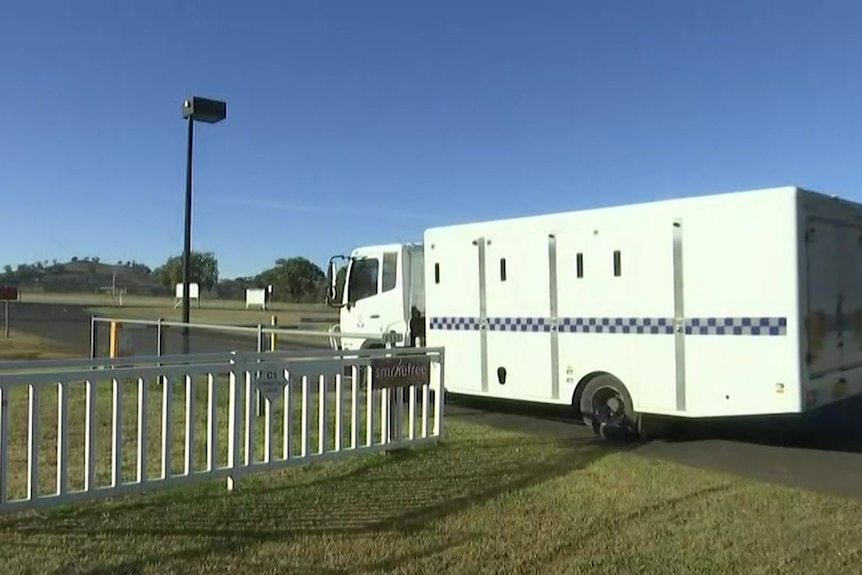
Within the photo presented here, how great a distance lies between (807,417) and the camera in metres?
11.6

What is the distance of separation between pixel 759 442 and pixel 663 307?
218cm

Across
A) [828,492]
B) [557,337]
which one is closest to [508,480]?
[828,492]

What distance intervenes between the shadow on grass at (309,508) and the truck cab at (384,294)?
19.8 ft

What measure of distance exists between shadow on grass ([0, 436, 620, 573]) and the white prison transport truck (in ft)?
6.38

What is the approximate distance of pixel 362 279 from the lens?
14969 mm

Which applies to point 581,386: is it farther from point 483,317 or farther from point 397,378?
point 397,378

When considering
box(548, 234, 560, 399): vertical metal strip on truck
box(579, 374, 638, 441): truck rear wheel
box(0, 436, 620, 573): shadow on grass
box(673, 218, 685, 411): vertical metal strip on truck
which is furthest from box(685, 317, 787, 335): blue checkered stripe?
box(0, 436, 620, 573): shadow on grass

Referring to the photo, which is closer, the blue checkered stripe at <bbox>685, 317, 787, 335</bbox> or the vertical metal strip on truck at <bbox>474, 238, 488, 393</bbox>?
the blue checkered stripe at <bbox>685, 317, 787, 335</bbox>

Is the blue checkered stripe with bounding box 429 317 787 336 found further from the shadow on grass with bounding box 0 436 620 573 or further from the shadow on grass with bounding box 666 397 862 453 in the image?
the shadow on grass with bounding box 0 436 620 573

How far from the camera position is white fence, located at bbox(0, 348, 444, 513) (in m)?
5.59

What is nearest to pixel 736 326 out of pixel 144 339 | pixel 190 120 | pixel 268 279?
pixel 190 120

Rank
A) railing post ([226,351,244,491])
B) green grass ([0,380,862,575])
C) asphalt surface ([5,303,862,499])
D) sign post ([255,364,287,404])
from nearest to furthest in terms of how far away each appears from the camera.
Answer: green grass ([0,380,862,575])
railing post ([226,351,244,491])
sign post ([255,364,287,404])
asphalt surface ([5,303,862,499])

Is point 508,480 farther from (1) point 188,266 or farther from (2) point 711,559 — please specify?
(1) point 188,266

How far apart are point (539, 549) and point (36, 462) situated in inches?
133
